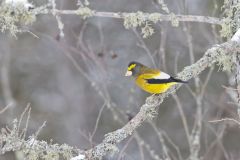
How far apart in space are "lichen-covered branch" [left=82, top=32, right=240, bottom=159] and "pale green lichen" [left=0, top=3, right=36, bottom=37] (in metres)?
1.22

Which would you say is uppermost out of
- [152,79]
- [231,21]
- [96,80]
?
[96,80]

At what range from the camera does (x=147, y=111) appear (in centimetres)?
440

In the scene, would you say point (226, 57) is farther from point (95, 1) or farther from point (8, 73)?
point (8, 73)

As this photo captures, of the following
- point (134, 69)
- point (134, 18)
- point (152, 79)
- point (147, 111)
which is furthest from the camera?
point (134, 69)

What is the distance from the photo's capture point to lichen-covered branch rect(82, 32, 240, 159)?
406 cm

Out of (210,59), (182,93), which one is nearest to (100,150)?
(210,59)

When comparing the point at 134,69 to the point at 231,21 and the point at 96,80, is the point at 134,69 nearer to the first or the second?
the point at 231,21

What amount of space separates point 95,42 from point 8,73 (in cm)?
177

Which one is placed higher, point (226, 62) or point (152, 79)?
point (152, 79)

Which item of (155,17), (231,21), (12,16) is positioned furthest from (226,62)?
(12,16)

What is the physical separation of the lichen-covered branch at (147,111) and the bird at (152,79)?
0.07 meters

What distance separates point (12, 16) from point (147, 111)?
1.41 metres

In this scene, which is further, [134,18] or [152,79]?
[152,79]

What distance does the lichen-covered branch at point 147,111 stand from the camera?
406 centimetres
